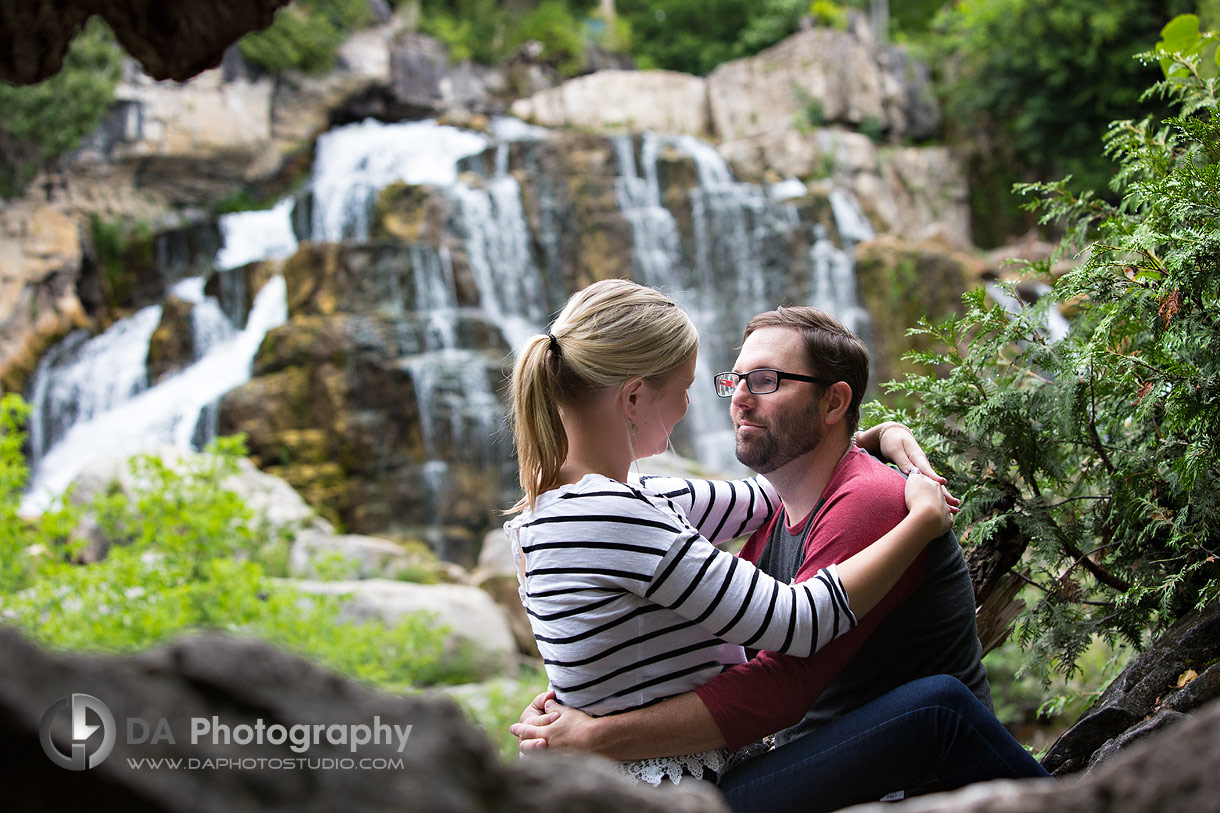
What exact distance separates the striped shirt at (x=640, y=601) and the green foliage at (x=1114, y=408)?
2.95ft

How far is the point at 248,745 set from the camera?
839 millimetres

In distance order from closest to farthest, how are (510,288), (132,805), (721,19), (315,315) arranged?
(132,805) → (315,315) → (510,288) → (721,19)

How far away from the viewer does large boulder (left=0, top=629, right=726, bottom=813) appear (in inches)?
31.4

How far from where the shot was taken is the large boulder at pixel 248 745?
796mm

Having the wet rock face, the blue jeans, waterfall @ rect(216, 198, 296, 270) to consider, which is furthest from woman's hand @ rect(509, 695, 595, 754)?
waterfall @ rect(216, 198, 296, 270)

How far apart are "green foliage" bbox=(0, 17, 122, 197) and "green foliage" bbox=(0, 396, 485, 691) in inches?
600

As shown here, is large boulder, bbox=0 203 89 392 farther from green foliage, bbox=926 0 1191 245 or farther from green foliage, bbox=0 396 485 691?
green foliage, bbox=926 0 1191 245

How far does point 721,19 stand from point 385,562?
25780 mm

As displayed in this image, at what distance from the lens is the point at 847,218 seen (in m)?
20.3

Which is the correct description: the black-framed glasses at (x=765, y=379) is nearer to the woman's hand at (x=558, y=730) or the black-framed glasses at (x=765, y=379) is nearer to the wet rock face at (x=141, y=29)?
the woman's hand at (x=558, y=730)

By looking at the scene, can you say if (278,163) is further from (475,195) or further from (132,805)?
(132,805)

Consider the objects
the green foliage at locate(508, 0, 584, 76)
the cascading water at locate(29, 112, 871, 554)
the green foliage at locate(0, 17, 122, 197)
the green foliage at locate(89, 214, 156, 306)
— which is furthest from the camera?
the green foliage at locate(508, 0, 584, 76)

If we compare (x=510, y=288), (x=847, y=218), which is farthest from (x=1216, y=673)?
(x=847, y=218)

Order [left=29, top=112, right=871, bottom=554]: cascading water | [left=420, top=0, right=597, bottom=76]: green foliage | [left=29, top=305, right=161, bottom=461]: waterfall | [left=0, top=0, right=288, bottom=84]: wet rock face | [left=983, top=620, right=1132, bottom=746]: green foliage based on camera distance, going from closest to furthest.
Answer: [left=0, top=0, right=288, bottom=84]: wet rock face, [left=983, top=620, right=1132, bottom=746]: green foliage, [left=29, top=112, right=871, bottom=554]: cascading water, [left=29, top=305, right=161, bottom=461]: waterfall, [left=420, top=0, right=597, bottom=76]: green foliage
